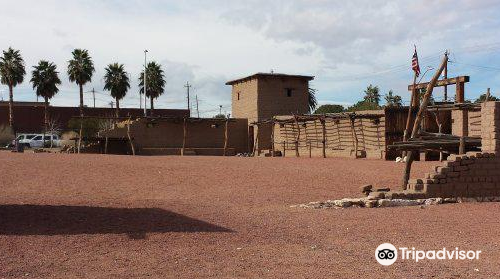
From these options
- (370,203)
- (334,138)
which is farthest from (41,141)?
(370,203)

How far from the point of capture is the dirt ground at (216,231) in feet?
23.3

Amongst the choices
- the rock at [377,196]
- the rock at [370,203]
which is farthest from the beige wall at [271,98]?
the rock at [370,203]

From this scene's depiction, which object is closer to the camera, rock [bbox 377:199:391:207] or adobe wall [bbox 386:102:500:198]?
rock [bbox 377:199:391:207]

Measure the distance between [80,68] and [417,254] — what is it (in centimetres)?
5211

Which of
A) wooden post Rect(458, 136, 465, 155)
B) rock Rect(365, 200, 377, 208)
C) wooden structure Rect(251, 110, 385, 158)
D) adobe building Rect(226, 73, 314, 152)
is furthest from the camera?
adobe building Rect(226, 73, 314, 152)

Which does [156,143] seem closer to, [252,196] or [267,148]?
[267,148]

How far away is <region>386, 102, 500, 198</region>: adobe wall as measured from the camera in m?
13.8

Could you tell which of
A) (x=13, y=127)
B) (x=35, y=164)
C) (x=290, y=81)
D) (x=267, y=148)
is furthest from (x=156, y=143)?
(x=13, y=127)

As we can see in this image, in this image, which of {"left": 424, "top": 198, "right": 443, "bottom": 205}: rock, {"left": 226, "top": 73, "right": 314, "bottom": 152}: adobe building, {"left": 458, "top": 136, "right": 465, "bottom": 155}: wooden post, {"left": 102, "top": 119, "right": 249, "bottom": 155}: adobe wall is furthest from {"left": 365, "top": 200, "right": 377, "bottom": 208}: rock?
{"left": 226, "top": 73, "right": 314, "bottom": 152}: adobe building

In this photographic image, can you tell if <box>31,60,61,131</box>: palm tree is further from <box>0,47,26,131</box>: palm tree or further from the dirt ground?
the dirt ground

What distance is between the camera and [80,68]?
55469 mm

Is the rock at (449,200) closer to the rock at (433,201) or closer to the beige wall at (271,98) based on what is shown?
the rock at (433,201)

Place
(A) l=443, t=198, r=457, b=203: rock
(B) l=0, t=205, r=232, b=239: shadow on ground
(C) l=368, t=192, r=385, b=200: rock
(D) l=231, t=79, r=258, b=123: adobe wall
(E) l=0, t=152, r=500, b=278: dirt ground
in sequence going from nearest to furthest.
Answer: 1. (E) l=0, t=152, r=500, b=278: dirt ground
2. (B) l=0, t=205, r=232, b=239: shadow on ground
3. (C) l=368, t=192, r=385, b=200: rock
4. (A) l=443, t=198, r=457, b=203: rock
5. (D) l=231, t=79, r=258, b=123: adobe wall

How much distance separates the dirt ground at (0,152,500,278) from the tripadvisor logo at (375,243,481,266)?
0.15m
